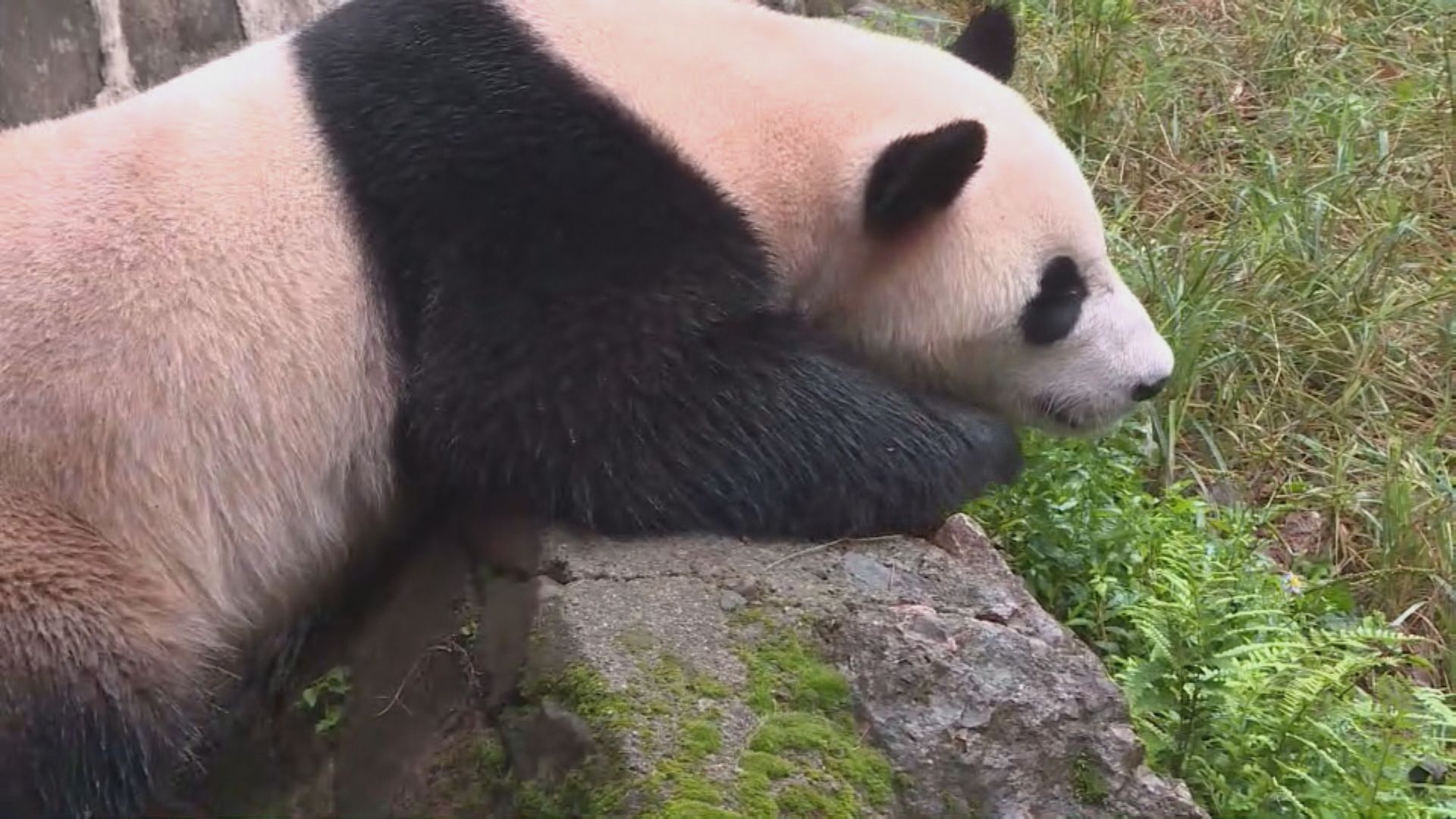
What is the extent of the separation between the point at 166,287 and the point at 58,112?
5.66 feet

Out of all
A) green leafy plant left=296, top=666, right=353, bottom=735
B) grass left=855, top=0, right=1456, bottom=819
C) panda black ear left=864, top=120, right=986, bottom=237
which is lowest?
grass left=855, top=0, right=1456, bottom=819

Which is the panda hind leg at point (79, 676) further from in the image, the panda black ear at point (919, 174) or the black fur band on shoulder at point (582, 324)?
the panda black ear at point (919, 174)

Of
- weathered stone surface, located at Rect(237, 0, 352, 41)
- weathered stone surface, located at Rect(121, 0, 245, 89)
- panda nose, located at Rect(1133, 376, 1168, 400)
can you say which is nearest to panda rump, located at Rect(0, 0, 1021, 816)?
panda nose, located at Rect(1133, 376, 1168, 400)

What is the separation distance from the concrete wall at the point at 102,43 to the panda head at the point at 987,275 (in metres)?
2.33

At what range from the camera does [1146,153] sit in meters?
6.90

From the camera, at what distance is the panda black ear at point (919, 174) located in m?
3.31

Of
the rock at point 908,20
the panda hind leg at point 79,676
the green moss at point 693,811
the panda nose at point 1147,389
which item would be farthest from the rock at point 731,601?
the rock at point 908,20

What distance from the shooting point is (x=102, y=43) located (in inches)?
182

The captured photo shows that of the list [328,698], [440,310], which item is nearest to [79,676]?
[328,698]

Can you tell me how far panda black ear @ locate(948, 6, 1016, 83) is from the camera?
4113 millimetres

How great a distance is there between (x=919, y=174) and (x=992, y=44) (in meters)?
0.91

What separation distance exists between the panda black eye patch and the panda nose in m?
0.22

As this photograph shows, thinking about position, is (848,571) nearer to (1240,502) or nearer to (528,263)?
(528,263)

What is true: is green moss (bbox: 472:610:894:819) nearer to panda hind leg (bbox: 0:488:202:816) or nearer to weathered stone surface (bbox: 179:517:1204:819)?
weathered stone surface (bbox: 179:517:1204:819)
